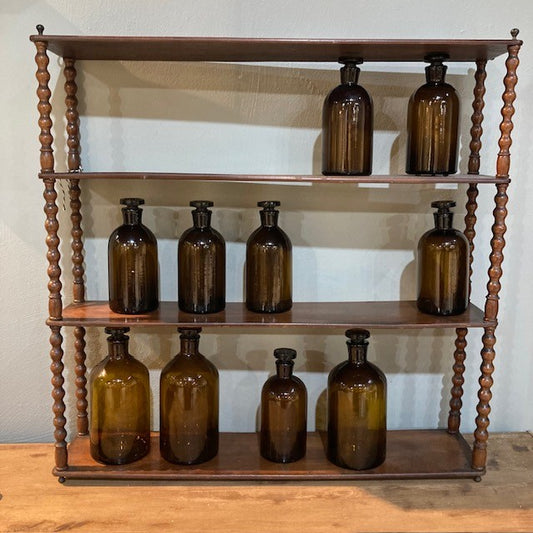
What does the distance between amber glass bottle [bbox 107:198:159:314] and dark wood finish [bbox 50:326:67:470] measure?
15 centimetres

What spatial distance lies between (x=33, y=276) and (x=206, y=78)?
2.31 ft

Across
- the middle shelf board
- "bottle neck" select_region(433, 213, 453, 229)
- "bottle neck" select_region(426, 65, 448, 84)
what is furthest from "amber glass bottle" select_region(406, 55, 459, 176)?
the middle shelf board

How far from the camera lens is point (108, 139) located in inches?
66.6

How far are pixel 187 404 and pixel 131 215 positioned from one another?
0.48m

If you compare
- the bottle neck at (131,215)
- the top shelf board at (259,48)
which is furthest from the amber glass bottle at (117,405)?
the top shelf board at (259,48)

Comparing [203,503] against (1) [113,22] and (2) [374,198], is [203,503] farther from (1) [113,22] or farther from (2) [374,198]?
(1) [113,22]

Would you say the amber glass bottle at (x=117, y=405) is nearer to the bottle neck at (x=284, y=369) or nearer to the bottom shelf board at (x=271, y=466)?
the bottom shelf board at (x=271, y=466)

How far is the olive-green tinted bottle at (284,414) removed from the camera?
5.24ft

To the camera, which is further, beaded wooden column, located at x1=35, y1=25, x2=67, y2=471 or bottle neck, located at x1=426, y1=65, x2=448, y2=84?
bottle neck, located at x1=426, y1=65, x2=448, y2=84

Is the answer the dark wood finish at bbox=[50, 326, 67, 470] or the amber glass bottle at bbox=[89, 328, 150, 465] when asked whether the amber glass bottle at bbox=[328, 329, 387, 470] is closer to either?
the amber glass bottle at bbox=[89, 328, 150, 465]

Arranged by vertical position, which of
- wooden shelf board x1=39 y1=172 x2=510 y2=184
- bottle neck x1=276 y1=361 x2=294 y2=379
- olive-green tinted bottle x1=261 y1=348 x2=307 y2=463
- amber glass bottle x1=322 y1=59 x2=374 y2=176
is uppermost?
amber glass bottle x1=322 y1=59 x2=374 y2=176

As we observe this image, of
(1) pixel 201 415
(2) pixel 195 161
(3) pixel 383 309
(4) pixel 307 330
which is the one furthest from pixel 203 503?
(2) pixel 195 161

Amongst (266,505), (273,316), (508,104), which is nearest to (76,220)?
(273,316)

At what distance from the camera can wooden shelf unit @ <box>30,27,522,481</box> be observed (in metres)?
1.42
